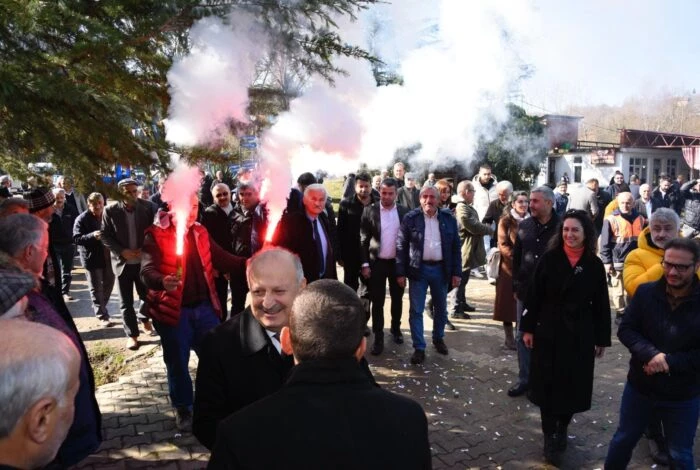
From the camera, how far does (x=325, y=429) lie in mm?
1342

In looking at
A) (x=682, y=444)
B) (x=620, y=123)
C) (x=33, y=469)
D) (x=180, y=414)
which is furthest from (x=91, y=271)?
(x=620, y=123)

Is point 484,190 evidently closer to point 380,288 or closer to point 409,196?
point 409,196

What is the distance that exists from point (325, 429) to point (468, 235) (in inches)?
255

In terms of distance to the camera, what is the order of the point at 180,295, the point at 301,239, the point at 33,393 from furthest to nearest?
the point at 301,239 → the point at 180,295 → the point at 33,393

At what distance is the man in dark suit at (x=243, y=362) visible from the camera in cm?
225

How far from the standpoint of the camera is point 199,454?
3742mm

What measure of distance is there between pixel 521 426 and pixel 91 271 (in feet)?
19.2

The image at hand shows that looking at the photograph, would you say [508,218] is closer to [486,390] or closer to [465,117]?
[486,390]

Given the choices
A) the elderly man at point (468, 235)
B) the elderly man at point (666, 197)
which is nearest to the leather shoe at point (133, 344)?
the elderly man at point (468, 235)

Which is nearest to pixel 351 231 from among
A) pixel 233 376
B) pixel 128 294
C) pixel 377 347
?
pixel 377 347

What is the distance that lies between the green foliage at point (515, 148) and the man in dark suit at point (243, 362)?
13.1 m

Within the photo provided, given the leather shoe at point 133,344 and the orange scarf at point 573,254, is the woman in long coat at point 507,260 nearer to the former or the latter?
the orange scarf at point 573,254

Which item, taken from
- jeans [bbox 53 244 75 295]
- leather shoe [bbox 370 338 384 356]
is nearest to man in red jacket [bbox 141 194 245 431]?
leather shoe [bbox 370 338 384 356]

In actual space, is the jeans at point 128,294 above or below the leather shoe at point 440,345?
above
